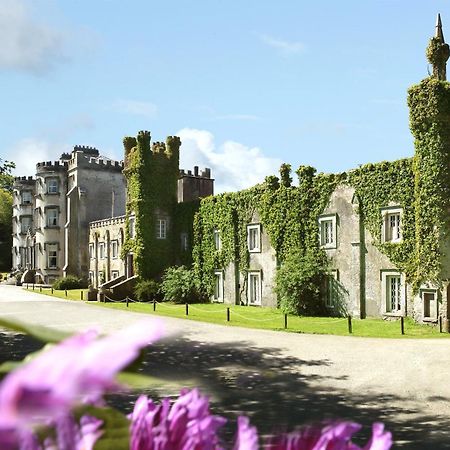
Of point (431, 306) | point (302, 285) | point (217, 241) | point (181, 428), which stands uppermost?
point (217, 241)

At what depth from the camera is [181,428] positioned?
476 mm

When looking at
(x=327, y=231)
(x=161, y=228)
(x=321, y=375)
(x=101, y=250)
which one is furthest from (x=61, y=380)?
(x=101, y=250)

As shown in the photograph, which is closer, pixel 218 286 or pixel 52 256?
pixel 218 286

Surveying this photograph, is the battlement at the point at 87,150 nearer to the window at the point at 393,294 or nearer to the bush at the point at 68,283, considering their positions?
the bush at the point at 68,283

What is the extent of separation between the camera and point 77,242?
183ft

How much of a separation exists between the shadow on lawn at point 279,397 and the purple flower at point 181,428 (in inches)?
245

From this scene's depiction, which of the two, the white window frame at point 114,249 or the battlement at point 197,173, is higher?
the battlement at point 197,173

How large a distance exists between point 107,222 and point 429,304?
3274 cm

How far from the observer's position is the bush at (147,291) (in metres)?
37.7

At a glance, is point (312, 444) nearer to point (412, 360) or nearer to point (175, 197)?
point (412, 360)

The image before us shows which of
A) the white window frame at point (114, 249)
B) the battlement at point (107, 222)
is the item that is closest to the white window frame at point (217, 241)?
the battlement at point (107, 222)

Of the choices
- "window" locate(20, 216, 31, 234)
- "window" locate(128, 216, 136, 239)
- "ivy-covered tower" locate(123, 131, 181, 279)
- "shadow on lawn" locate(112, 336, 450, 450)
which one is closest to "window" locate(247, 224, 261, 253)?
"ivy-covered tower" locate(123, 131, 181, 279)

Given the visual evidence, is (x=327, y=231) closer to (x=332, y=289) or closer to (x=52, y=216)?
(x=332, y=289)

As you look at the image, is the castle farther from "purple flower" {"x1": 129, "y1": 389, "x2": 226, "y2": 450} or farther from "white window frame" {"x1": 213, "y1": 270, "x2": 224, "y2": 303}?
"purple flower" {"x1": 129, "y1": 389, "x2": 226, "y2": 450}
